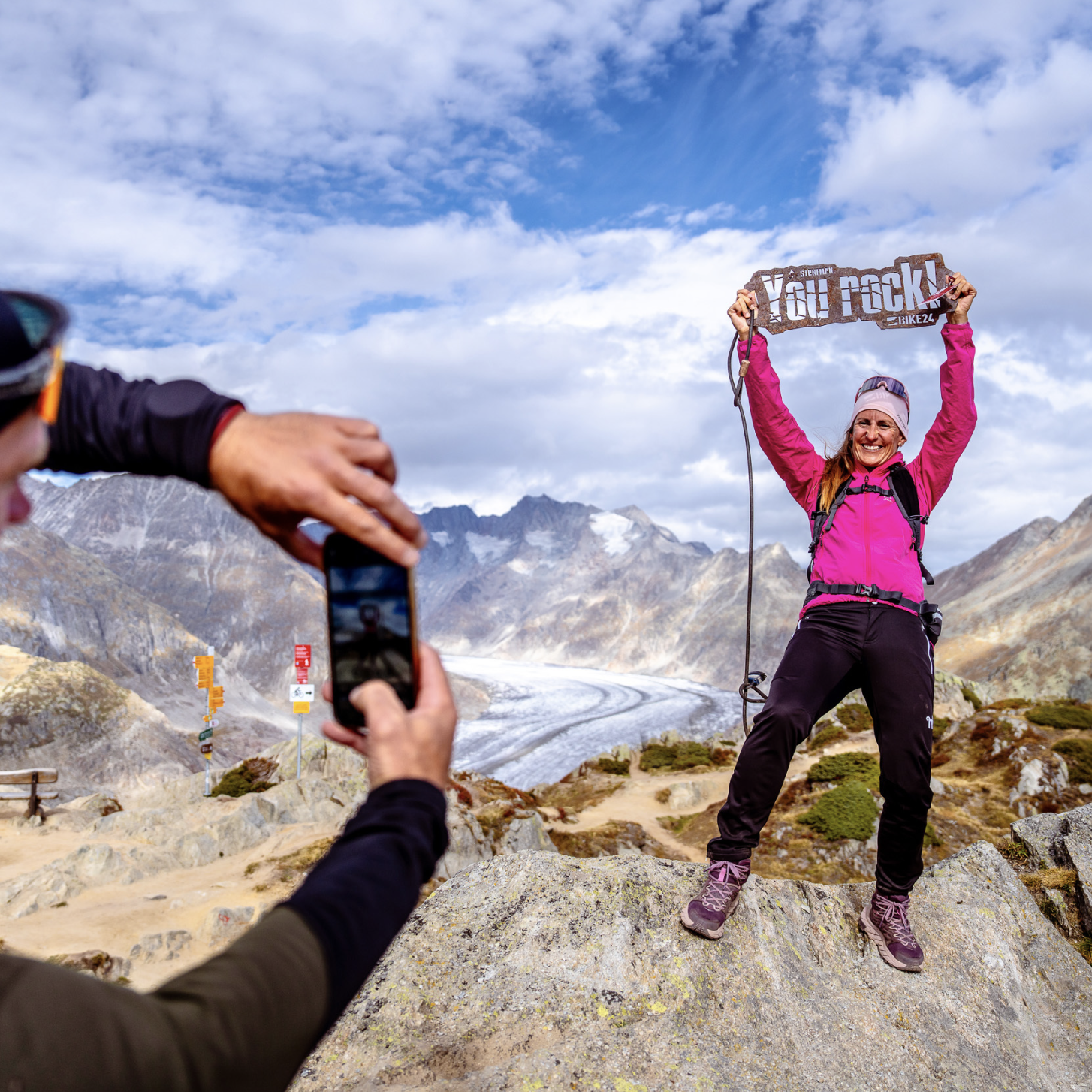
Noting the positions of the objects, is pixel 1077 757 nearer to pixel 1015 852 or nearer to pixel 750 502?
pixel 1015 852

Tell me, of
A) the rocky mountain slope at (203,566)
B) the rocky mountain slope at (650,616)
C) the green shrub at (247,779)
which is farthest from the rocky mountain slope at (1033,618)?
the rocky mountain slope at (203,566)

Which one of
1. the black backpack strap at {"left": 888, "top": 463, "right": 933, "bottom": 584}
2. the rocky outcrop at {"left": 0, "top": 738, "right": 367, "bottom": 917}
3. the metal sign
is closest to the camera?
the black backpack strap at {"left": 888, "top": 463, "right": 933, "bottom": 584}

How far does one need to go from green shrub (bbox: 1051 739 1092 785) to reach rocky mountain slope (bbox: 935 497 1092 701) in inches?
1023

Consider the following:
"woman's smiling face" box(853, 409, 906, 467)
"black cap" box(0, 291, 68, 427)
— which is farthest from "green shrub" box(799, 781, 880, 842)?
"black cap" box(0, 291, 68, 427)

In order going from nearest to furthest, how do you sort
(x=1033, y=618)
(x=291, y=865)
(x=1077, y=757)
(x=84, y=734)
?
(x=291, y=865)
(x=1077, y=757)
(x=84, y=734)
(x=1033, y=618)

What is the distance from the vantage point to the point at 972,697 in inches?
1314

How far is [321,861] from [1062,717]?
25.3 m

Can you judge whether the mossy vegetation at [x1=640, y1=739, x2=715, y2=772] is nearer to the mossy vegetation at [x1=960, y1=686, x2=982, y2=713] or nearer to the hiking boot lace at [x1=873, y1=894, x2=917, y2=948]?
the mossy vegetation at [x1=960, y1=686, x2=982, y2=713]

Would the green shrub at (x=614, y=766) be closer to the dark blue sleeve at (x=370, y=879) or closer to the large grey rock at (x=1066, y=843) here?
the large grey rock at (x=1066, y=843)

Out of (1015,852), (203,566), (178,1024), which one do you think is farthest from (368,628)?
(203,566)

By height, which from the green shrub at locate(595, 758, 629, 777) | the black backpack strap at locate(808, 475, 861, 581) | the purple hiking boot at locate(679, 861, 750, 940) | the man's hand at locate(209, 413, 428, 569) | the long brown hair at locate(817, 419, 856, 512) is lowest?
the green shrub at locate(595, 758, 629, 777)

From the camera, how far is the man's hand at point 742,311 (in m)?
5.09

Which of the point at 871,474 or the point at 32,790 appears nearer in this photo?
the point at 871,474

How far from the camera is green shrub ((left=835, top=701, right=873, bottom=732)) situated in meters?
29.4
